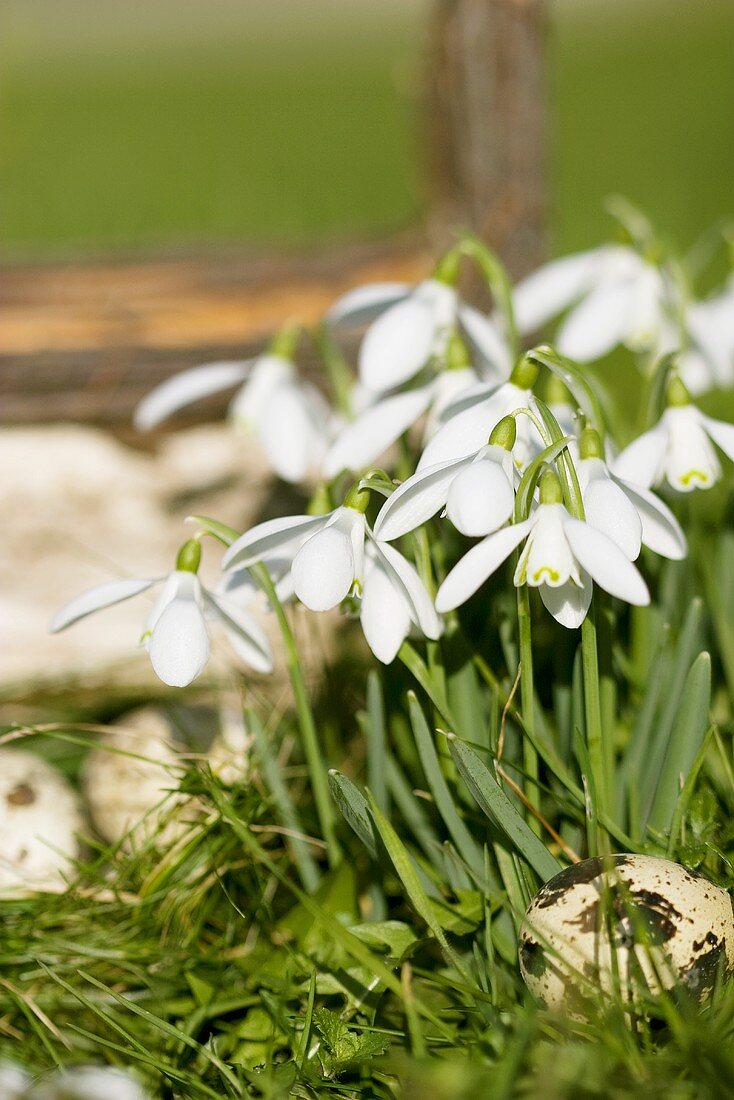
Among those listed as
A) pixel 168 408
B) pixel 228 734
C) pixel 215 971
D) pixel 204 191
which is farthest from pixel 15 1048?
pixel 204 191

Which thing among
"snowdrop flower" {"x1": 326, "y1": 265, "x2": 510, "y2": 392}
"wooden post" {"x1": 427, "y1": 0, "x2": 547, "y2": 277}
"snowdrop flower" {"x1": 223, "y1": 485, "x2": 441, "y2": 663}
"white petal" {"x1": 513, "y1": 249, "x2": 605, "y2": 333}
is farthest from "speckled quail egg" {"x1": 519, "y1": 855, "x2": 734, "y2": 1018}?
"wooden post" {"x1": 427, "y1": 0, "x2": 547, "y2": 277}

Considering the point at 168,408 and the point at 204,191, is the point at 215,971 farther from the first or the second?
the point at 204,191

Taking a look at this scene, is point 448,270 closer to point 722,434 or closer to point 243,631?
point 722,434

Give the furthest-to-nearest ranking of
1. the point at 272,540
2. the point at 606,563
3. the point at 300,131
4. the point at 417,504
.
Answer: the point at 300,131 → the point at 272,540 → the point at 417,504 → the point at 606,563

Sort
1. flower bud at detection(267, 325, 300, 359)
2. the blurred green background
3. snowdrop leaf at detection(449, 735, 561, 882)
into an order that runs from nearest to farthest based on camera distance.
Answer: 1. snowdrop leaf at detection(449, 735, 561, 882)
2. flower bud at detection(267, 325, 300, 359)
3. the blurred green background

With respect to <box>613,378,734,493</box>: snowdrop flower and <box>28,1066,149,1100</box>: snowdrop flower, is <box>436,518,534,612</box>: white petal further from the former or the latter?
<box>28,1066,149,1100</box>: snowdrop flower

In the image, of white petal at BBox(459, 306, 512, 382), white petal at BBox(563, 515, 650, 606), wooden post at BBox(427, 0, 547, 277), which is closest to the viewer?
white petal at BBox(563, 515, 650, 606)

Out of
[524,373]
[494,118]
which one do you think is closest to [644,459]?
[524,373]
